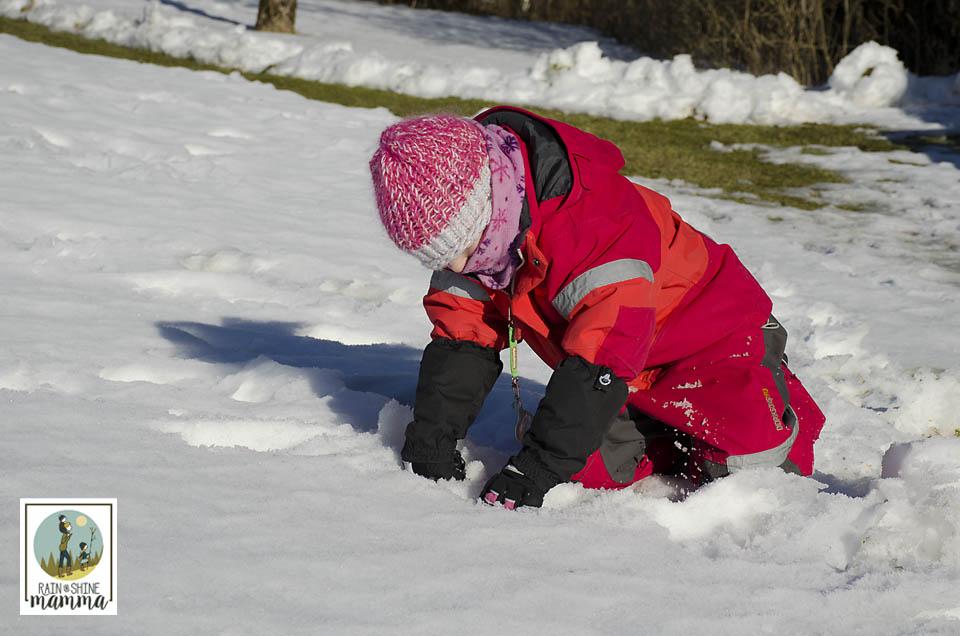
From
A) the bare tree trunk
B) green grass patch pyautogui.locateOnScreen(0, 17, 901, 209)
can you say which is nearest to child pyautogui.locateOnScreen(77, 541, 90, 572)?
green grass patch pyautogui.locateOnScreen(0, 17, 901, 209)

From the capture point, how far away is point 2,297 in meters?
2.87

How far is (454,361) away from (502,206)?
40 centimetres

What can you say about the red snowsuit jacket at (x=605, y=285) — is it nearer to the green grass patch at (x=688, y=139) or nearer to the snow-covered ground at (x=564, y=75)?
the green grass patch at (x=688, y=139)

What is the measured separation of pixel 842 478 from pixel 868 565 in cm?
65

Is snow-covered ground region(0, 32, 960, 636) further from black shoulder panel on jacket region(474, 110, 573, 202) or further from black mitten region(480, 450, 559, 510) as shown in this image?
black shoulder panel on jacket region(474, 110, 573, 202)

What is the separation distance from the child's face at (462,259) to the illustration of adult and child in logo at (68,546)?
747mm

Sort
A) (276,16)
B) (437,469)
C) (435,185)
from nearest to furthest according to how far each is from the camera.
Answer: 1. (435,185)
2. (437,469)
3. (276,16)

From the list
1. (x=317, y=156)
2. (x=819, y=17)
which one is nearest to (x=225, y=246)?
(x=317, y=156)

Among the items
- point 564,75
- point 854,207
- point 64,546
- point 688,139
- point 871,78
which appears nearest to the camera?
point 64,546

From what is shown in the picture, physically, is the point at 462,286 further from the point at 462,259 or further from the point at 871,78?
the point at 871,78

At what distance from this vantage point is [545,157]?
1863 millimetres

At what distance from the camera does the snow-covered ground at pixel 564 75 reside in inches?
278

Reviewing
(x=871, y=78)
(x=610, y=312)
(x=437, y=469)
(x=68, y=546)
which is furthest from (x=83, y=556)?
(x=871, y=78)

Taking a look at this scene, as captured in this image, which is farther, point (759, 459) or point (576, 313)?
point (759, 459)
